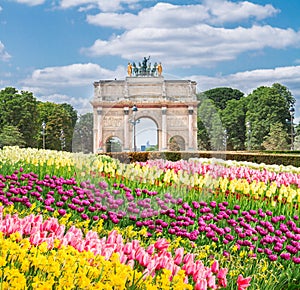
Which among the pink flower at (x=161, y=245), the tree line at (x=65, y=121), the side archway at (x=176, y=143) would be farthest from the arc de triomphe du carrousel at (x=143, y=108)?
the tree line at (x=65, y=121)

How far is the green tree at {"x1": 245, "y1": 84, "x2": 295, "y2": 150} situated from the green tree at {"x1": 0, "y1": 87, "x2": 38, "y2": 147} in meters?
15.7

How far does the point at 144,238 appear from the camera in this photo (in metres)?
4.66

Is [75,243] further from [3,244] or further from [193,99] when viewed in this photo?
[193,99]

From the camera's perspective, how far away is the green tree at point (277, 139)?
1395 inches

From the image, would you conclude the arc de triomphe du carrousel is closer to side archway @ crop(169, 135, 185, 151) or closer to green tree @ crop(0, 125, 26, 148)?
side archway @ crop(169, 135, 185, 151)

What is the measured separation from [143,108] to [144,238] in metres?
6.84

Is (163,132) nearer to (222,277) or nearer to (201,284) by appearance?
(222,277)

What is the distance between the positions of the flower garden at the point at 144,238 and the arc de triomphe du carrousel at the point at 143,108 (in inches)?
28.6

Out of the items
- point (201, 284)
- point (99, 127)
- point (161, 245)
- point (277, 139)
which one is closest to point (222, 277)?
point (201, 284)

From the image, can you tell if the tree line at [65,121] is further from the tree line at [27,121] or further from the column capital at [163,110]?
the column capital at [163,110]

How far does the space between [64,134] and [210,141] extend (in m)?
23.7

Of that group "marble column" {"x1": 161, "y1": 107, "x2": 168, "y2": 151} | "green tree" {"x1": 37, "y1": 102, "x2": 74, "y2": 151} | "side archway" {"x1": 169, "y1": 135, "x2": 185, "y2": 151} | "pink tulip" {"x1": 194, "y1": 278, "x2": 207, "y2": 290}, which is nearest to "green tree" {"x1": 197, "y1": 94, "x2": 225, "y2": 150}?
"marble column" {"x1": 161, "y1": 107, "x2": 168, "y2": 151}

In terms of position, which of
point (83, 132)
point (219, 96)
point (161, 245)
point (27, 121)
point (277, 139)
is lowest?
point (161, 245)

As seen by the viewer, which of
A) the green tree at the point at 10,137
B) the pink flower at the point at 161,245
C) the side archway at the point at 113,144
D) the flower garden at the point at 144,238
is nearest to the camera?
the flower garden at the point at 144,238
